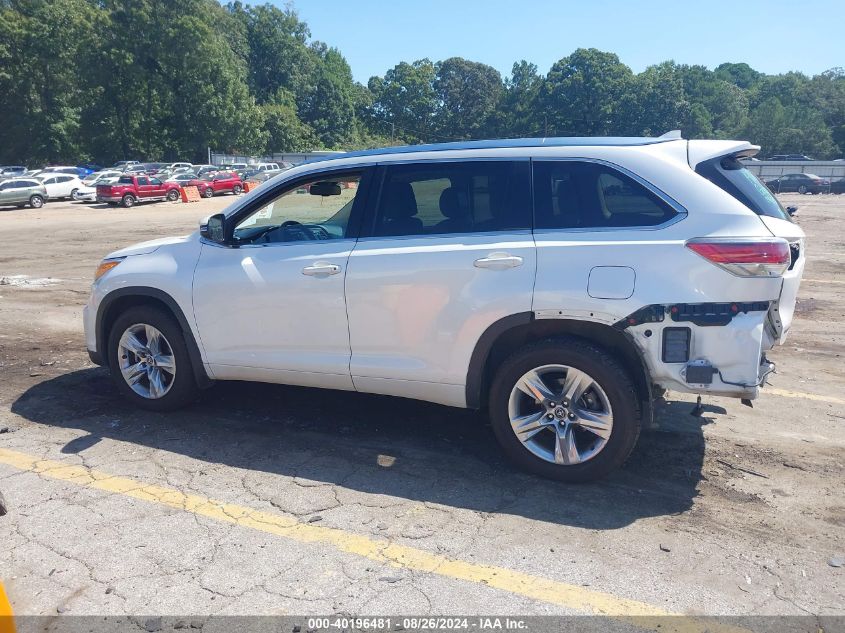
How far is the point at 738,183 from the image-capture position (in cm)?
394

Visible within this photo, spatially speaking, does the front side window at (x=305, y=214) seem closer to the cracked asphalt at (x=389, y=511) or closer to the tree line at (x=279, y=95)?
the cracked asphalt at (x=389, y=511)

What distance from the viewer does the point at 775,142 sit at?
8588 centimetres

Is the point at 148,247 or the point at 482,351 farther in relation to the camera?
the point at 148,247

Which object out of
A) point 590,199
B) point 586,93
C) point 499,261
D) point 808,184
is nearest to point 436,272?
point 499,261

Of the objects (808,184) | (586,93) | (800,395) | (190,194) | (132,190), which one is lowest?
(808,184)

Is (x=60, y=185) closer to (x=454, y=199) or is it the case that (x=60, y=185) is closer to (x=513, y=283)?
(x=454, y=199)

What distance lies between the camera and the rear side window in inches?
152

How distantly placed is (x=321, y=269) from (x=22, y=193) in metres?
34.9

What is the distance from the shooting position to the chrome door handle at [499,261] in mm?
3943

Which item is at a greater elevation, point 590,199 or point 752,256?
point 590,199

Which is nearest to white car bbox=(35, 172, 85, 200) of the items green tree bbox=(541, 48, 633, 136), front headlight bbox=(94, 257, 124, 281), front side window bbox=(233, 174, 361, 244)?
front headlight bbox=(94, 257, 124, 281)

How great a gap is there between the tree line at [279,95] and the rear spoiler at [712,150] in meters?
66.8

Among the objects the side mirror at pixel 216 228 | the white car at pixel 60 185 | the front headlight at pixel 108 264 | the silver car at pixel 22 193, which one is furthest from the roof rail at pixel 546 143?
the white car at pixel 60 185

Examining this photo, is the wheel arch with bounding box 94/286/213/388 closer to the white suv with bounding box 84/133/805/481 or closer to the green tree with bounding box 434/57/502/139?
the white suv with bounding box 84/133/805/481
